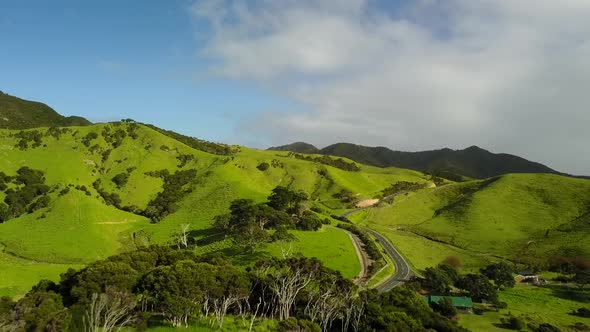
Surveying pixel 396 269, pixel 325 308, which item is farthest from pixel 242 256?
pixel 325 308

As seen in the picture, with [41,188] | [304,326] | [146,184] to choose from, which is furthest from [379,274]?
[41,188]

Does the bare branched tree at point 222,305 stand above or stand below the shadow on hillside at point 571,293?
below

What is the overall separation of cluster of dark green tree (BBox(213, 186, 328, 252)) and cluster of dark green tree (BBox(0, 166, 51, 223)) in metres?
63.6

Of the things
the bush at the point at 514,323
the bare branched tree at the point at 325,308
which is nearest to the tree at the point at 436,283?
the bush at the point at 514,323

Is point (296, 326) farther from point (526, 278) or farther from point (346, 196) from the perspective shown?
point (346, 196)

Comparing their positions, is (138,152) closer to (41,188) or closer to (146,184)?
(146,184)

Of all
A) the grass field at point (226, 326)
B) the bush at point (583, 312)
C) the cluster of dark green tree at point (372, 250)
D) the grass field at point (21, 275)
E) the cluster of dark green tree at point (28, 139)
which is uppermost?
the cluster of dark green tree at point (28, 139)

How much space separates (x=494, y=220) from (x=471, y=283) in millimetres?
67425

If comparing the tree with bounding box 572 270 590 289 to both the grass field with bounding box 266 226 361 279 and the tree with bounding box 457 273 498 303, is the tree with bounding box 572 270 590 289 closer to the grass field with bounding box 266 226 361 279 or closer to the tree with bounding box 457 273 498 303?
the tree with bounding box 457 273 498 303

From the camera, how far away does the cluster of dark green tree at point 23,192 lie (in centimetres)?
13600

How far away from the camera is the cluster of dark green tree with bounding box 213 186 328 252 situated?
98375mm

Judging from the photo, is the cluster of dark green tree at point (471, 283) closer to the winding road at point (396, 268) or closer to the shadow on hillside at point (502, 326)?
the winding road at point (396, 268)

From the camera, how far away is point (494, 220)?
14100 cm

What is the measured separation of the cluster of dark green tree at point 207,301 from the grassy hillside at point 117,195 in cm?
1999
